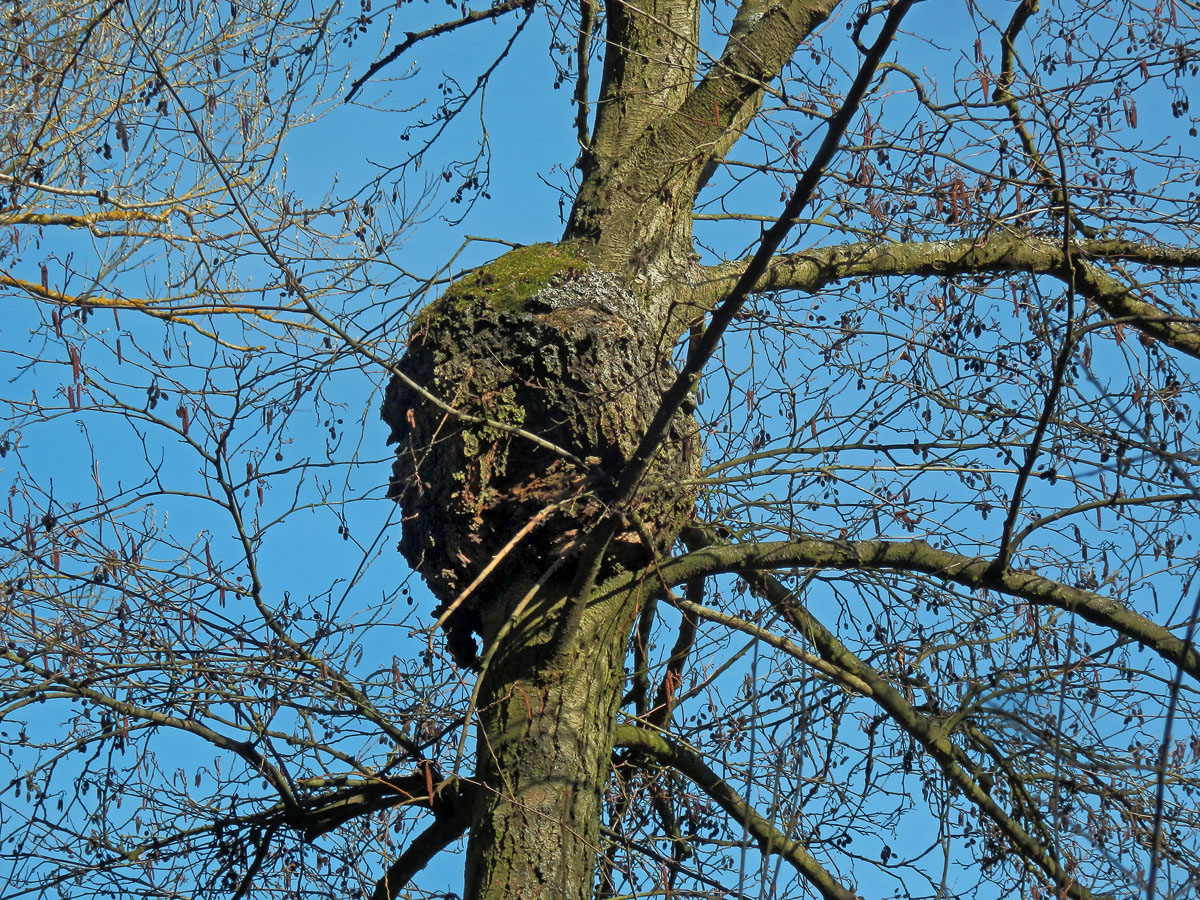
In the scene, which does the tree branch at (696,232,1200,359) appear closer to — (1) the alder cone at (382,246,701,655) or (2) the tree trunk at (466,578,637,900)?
(1) the alder cone at (382,246,701,655)

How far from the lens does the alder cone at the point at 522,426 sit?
12.3ft

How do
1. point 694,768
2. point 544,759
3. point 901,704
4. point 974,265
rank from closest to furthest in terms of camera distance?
point 544,759
point 901,704
point 694,768
point 974,265

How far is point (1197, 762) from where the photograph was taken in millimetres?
3701

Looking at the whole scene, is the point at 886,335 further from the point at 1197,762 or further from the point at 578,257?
the point at 1197,762

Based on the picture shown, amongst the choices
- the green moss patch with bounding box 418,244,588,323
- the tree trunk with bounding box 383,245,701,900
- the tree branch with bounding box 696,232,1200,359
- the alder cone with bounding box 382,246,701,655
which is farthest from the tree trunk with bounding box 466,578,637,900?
the tree branch with bounding box 696,232,1200,359

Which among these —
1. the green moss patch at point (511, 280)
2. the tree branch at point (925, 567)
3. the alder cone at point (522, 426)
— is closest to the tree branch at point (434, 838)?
the alder cone at point (522, 426)

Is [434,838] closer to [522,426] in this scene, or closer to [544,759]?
[544,759]

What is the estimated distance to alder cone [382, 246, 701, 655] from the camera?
3750mm

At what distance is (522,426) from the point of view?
3852 mm

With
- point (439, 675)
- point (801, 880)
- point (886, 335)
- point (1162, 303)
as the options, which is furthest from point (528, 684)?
point (1162, 303)

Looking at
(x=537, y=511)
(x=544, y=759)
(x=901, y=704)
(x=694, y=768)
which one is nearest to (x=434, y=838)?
(x=544, y=759)

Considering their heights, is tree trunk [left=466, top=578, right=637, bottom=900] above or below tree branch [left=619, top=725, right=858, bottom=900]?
below

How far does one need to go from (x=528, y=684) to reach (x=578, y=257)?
162 cm

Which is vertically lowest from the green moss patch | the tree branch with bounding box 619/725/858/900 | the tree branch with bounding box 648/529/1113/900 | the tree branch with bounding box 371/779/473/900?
the tree branch with bounding box 371/779/473/900
